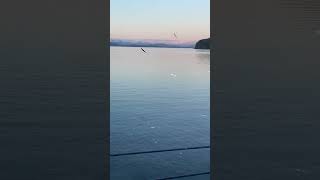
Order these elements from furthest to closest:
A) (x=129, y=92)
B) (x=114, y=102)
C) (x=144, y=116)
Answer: (x=129, y=92)
(x=114, y=102)
(x=144, y=116)

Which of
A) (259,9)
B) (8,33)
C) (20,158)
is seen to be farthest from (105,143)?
(259,9)

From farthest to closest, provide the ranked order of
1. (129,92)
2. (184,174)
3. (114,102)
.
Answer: (129,92), (114,102), (184,174)

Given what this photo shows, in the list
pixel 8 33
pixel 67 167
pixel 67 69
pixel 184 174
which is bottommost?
pixel 184 174

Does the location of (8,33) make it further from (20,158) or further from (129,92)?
(129,92)

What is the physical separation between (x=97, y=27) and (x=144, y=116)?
17.4ft

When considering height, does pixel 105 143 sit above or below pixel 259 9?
below

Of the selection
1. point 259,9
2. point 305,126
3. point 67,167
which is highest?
point 259,9

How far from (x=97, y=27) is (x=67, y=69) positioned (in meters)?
0.30

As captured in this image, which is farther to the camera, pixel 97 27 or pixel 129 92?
pixel 129 92

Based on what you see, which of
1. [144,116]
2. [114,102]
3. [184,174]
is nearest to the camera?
[184,174]

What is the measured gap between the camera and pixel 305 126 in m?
3.01

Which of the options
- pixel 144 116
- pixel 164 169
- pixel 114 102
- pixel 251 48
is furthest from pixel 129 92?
pixel 251 48

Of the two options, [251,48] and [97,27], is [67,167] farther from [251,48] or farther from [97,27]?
[251,48]

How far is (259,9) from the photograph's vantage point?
299 cm
